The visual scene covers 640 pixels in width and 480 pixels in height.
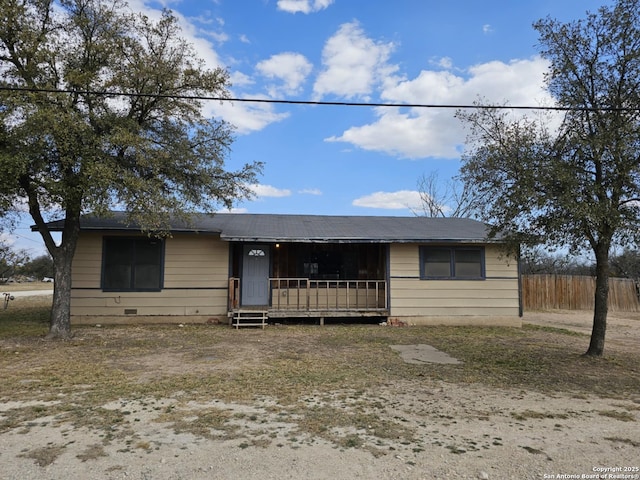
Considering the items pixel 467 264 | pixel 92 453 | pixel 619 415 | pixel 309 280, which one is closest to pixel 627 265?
pixel 467 264

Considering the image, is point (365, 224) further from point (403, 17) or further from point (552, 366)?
point (552, 366)

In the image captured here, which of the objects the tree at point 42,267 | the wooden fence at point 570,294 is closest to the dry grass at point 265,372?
the wooden fence at point 570,294

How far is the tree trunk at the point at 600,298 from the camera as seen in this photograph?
7328mm

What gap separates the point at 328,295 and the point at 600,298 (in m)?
7.11

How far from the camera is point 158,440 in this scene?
146 inches

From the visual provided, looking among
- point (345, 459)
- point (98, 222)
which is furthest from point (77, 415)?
point (98, 222)

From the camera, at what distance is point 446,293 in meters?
12.5

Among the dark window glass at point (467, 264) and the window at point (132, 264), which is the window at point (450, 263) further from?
the window at point (132, 264)

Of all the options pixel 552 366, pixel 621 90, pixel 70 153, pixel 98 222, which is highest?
pixel 621 90

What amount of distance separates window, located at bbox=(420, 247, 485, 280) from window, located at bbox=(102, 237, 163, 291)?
782 cm

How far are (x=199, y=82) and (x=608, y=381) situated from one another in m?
9.38

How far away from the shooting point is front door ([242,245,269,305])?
12500mm

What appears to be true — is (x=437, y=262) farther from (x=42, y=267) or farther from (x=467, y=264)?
(x=42, y=267)

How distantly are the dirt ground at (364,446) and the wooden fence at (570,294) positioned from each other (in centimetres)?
1727
